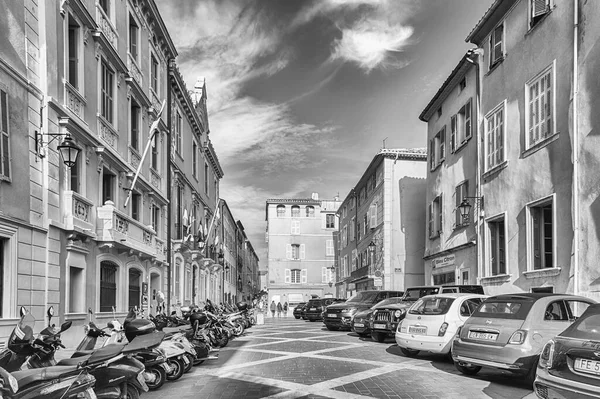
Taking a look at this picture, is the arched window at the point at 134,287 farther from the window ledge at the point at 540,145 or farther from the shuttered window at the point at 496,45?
the shuttered window at the point at 496,45

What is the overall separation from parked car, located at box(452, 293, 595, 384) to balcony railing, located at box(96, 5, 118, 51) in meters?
12.6

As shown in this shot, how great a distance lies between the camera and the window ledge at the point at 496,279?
52.3 ft

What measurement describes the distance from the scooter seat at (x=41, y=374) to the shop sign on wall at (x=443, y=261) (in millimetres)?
17447

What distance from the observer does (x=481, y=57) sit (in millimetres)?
18547

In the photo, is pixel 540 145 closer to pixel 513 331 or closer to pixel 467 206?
pixel 467 206

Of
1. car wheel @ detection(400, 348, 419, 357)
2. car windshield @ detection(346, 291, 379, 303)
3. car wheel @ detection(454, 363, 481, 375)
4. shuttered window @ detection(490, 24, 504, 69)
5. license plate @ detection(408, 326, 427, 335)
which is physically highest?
shuttered window @ detection(490, 24, 504, 69)

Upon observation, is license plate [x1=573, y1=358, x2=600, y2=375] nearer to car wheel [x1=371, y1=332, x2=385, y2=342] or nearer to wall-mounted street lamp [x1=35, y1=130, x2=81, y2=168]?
wall-mounted street lamp [x1=35, y1=130, x2=81, y2=168]

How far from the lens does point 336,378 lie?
9.20m

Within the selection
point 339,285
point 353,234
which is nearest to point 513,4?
point 353,234

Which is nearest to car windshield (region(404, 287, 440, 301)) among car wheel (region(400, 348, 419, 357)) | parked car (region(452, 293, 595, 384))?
car wheel (region(400, 348, 419, 357))

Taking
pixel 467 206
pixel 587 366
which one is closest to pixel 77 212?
pixel 587 366

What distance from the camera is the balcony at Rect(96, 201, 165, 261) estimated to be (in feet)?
48.1

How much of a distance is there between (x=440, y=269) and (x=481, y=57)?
8.76m

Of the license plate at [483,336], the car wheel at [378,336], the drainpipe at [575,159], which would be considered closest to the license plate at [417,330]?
the license plate at [483,336]
